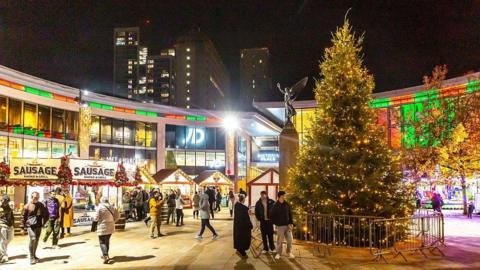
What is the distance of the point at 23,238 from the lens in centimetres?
1753

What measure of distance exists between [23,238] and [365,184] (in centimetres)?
1250

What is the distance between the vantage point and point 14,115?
3469cm

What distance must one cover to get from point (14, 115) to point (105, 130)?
1287 centimetres

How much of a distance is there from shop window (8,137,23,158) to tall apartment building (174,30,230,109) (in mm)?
94696

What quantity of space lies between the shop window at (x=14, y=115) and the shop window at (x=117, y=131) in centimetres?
1318

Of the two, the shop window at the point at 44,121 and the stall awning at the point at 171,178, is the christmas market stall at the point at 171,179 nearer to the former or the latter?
the stall awning at the point at 171,178

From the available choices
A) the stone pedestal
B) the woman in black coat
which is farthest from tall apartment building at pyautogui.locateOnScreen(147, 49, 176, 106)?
the woman in black coat

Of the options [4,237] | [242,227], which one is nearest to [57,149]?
[4,237]

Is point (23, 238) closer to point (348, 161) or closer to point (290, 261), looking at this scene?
point (290, 261)

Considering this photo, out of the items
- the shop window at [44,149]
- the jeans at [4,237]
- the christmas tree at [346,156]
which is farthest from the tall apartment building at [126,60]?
the jeans at [4,237]

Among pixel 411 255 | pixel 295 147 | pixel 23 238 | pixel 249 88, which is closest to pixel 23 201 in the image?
pixel 23 238

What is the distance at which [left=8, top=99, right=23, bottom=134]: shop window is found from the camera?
112ft

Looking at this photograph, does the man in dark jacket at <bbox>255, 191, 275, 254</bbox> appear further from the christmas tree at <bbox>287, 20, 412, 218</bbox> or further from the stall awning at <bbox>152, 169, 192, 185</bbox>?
the stall awning at <bbox>152, 169, 192, 185</bbox>

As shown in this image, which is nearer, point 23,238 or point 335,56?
point 335,56
